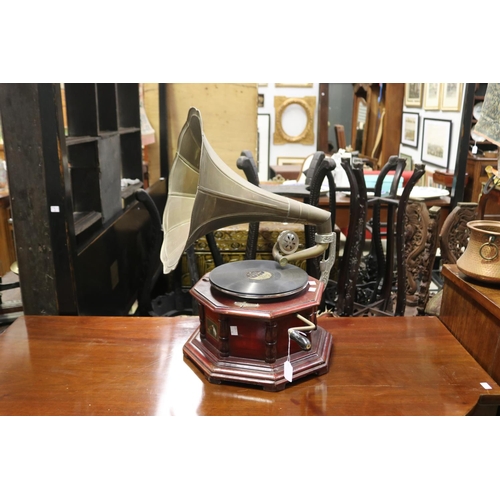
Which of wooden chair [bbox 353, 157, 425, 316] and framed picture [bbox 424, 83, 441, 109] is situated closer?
wooden chair [bbox 353, 157, 425, 316]

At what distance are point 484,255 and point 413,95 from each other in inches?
178

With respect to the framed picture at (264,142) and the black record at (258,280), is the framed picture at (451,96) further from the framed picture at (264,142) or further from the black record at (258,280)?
the black record at (258,280)

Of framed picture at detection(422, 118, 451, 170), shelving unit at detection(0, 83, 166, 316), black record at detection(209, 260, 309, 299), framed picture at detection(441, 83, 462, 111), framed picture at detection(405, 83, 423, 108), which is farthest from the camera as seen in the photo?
framed picture at detection(405, 83, 423, 108)

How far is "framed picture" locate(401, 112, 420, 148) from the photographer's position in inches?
214

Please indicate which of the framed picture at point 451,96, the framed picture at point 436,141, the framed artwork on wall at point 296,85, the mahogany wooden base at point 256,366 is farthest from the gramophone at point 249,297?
the framed artwork on wall at point 296,85

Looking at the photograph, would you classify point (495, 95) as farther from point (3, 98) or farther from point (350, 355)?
point (3, 98)

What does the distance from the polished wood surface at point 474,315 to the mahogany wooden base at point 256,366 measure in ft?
1.56

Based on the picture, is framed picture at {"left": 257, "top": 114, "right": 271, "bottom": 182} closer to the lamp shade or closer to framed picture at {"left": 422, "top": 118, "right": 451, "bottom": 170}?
framed picture at {"left": 422, "top": 118, "right": 451, "bottom": 170}

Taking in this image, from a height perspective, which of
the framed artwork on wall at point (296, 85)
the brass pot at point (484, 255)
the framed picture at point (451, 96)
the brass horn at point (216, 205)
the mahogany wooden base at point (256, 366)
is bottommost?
the mahogany wooden base at point (256, 366)

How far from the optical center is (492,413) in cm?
136

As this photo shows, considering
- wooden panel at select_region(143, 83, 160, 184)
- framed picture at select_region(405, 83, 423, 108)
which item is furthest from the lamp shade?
framed picture at select_region(405, 83, 423, 108)

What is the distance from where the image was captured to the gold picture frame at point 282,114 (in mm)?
5957

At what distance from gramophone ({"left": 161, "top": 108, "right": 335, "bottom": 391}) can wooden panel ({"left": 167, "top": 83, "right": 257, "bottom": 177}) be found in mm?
2569

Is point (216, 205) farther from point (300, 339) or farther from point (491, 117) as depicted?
point (491, 117)
